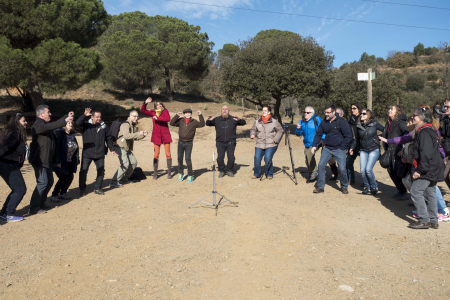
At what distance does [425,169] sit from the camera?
5020mm

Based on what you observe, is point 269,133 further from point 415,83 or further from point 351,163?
point 415,83

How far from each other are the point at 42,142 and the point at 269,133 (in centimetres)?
509

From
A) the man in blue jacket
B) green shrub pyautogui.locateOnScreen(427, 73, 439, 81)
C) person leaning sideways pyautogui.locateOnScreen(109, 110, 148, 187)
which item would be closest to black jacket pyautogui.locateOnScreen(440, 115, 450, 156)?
the man in blue jacket

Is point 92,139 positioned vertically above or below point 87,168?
above

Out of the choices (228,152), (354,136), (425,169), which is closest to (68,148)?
(228,152)

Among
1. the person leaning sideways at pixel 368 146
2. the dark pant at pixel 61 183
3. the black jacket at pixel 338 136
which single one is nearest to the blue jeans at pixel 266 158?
the black jacket at pixel 338 136

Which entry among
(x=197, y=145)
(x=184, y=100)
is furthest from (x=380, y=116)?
(x=184, y=100)

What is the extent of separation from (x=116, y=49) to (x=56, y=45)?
460 inches

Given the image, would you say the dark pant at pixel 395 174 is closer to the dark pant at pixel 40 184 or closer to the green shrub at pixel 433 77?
the dark pant at pixel 40 184

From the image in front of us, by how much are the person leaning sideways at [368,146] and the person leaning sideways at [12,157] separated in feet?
21.3

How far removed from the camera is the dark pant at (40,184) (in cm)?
602

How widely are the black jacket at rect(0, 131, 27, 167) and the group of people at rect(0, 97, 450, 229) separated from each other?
0.01 meters

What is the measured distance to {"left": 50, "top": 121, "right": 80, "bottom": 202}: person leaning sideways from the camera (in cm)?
668

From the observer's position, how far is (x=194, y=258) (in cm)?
429
